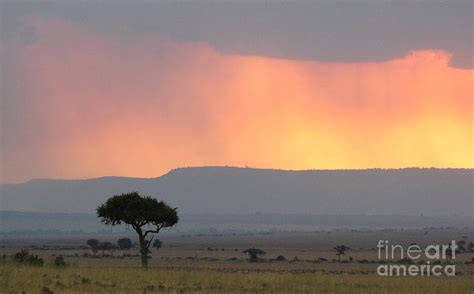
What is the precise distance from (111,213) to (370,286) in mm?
24901

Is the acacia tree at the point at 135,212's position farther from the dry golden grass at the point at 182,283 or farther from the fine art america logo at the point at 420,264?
the dry golden grass at the point at 182,283

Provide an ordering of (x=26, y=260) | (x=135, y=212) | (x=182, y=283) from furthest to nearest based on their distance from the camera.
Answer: (x=135, y=212), (x=26, y=260), (x=182, y=283)

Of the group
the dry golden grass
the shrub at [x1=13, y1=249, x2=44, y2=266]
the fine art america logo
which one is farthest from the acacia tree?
the dry golden grass

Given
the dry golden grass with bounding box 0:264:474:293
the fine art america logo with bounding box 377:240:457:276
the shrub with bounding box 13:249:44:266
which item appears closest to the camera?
the dry golden grass with bounding box 0:264:474:293

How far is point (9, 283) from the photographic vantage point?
1137 inches

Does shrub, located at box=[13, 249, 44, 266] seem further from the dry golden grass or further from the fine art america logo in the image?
the fine art america logo

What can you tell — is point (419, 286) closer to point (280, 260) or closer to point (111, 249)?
point (280, 260)

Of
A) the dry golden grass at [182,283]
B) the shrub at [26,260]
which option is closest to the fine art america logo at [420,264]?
the dry golden grass at [182,283]

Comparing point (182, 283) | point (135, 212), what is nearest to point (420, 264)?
point (135, 212)

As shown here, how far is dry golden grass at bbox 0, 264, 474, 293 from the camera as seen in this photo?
29406mm

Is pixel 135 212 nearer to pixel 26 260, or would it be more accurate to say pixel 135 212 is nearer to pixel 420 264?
pixel 26 260

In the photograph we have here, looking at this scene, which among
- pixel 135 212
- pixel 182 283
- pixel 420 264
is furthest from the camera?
pixel 420 264

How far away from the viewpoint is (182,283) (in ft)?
108

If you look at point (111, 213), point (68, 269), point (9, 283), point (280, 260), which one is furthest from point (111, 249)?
point (9, 283)
